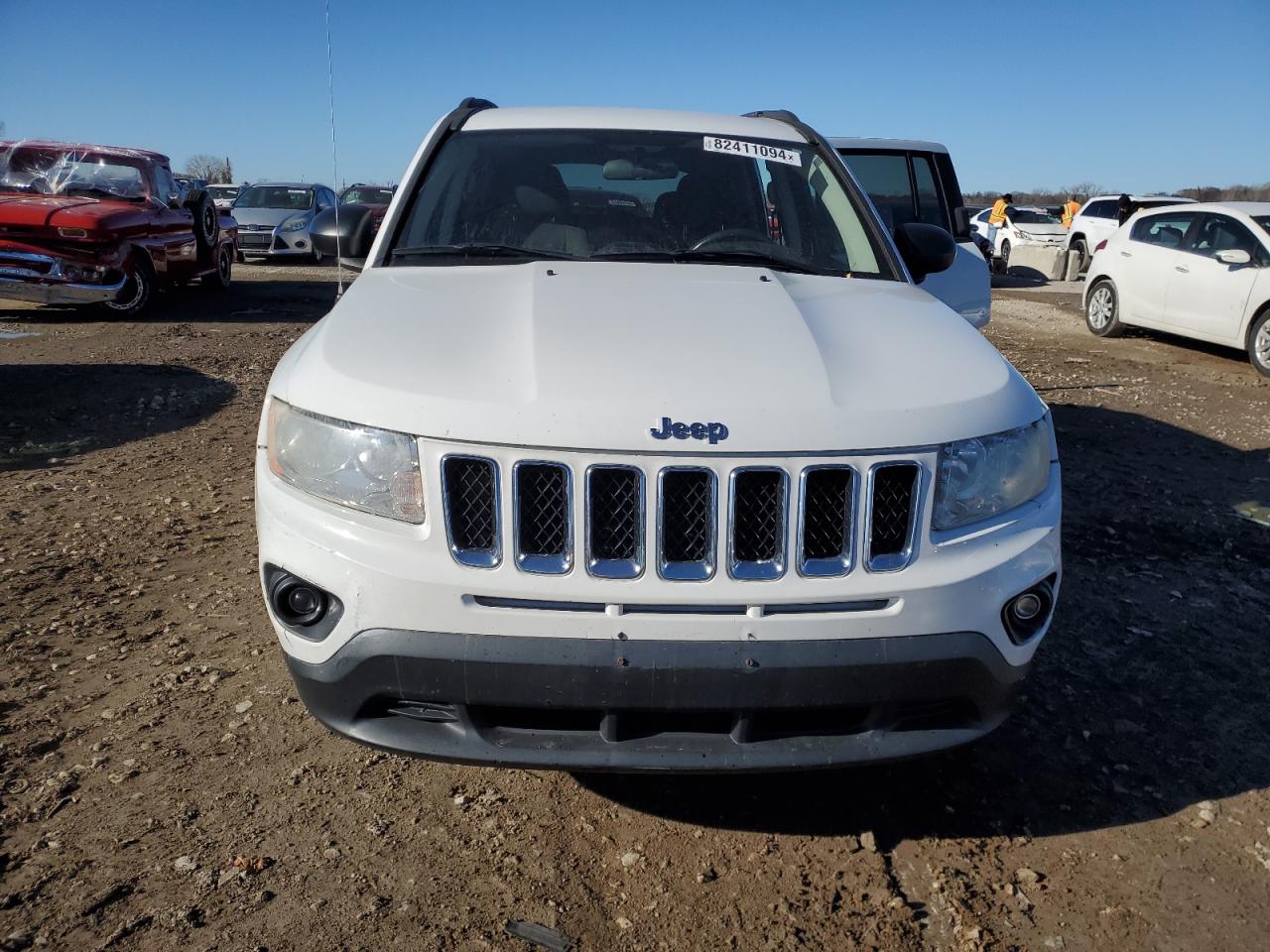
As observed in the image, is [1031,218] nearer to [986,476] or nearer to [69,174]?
[69,174]

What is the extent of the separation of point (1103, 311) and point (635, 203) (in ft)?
35.4

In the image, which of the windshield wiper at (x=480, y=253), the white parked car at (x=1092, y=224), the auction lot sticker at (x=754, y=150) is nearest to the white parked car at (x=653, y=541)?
the windshield wiper at (x=480, y=253)

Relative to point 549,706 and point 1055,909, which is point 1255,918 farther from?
point 549,706

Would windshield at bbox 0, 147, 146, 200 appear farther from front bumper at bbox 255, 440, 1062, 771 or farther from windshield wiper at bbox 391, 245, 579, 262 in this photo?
front bumper at bbox 255, 440, 1062, 771

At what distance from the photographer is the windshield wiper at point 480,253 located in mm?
3125

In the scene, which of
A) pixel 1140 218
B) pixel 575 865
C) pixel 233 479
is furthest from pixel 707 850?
pixel 1140 218

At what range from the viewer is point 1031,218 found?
25.4 metres

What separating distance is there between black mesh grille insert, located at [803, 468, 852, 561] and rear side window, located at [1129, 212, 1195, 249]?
10857mm

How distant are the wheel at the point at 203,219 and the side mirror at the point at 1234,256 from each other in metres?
11.5

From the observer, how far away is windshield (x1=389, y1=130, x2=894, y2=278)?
10.6 feet

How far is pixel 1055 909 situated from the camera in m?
2.29

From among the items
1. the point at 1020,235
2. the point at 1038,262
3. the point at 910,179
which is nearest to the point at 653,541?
the point at 910,179

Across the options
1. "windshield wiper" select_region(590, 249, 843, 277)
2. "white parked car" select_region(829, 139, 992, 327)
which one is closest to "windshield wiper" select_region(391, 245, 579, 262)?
"windshield wiper" select_region(590, 249, 843, 277)

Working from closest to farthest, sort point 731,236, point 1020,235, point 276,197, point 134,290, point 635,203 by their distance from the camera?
point 731,236 → point 635,203 → point 134,290 → point 276,197 → point 1020,235
